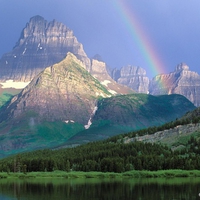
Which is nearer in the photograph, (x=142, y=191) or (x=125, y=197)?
(x=125, y=197)

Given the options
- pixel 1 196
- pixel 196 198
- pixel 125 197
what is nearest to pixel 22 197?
pixel 1 196

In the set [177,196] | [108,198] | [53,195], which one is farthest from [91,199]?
[177,196]

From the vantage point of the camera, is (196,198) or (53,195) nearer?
(196,198)

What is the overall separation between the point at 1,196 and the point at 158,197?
169 feet

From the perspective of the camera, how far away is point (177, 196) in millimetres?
146125

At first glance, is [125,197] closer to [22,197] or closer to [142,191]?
[142,191]

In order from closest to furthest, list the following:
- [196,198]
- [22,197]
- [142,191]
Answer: [196,198] → [22,197] → [142,191]

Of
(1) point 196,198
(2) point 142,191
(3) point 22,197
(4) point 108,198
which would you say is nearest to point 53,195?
(3) point 22,197

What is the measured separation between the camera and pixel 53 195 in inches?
6038

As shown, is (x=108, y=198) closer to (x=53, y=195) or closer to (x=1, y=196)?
(x=53, y=195)

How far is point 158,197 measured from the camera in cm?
14362

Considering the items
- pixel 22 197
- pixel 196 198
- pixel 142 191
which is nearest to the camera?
pixel 196 198

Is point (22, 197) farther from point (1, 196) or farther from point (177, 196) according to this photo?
point (177, 196)

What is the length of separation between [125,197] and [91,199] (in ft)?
35.8
